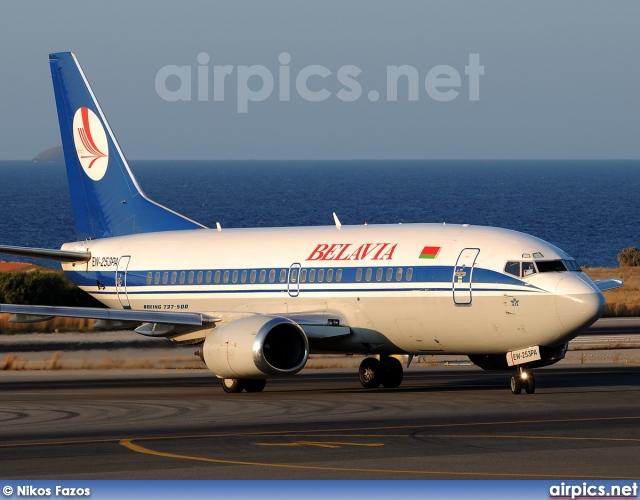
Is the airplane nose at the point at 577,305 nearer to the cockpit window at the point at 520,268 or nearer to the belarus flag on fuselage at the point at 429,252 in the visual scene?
the cockpit window at the point at 520,268

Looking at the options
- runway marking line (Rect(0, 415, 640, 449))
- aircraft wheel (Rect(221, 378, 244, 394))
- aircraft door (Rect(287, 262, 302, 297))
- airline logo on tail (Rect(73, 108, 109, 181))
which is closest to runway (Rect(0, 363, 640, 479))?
runway marking line (Rect(0, 415, 640, 449))

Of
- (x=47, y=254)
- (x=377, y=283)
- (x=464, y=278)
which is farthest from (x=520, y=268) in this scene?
(x=47, y=254)

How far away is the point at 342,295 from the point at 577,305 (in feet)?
22.5

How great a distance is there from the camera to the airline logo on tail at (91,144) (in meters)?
44.5

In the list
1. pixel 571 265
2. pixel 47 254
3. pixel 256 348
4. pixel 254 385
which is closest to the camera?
pixel 256 348

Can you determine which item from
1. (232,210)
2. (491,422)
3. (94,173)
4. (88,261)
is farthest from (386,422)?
(232,210)

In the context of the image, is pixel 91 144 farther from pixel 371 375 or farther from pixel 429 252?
pixel 429 252

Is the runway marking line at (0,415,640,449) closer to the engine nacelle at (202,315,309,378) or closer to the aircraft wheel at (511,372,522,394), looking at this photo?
the aircraft wheel at (511,372,522,394)

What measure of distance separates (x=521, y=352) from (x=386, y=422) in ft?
23.0

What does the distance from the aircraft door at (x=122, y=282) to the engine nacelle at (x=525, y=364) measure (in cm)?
1165

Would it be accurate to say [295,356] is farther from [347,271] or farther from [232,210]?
[232,210]

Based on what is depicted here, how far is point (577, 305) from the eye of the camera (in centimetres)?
3136

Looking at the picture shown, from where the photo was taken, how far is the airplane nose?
31.3m

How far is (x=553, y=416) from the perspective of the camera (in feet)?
90.5
